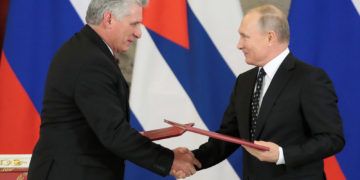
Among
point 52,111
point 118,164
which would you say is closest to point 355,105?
point 118,164

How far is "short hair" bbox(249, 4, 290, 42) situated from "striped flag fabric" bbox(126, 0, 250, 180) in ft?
2.61

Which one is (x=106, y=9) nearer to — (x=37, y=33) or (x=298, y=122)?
(x=298, y=122)

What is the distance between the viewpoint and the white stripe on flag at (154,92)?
2762 mm

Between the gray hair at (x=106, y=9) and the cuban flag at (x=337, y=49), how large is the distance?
1130mm

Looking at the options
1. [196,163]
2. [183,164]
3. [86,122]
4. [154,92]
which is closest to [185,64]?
[154,92]

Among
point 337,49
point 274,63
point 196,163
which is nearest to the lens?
point 274,63

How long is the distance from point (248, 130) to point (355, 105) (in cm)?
94

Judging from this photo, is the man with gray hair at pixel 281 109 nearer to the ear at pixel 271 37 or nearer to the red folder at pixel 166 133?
the ear at pixel 271 37

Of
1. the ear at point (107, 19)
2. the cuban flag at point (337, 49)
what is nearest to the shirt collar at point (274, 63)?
the ear at point (107, 19)

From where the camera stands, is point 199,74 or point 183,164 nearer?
point 183,164

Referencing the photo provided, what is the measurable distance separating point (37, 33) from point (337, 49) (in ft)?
4.93

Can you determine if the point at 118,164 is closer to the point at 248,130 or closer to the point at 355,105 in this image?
the point at 248,130

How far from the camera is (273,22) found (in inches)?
76.8

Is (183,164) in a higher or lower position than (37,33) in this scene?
lower
